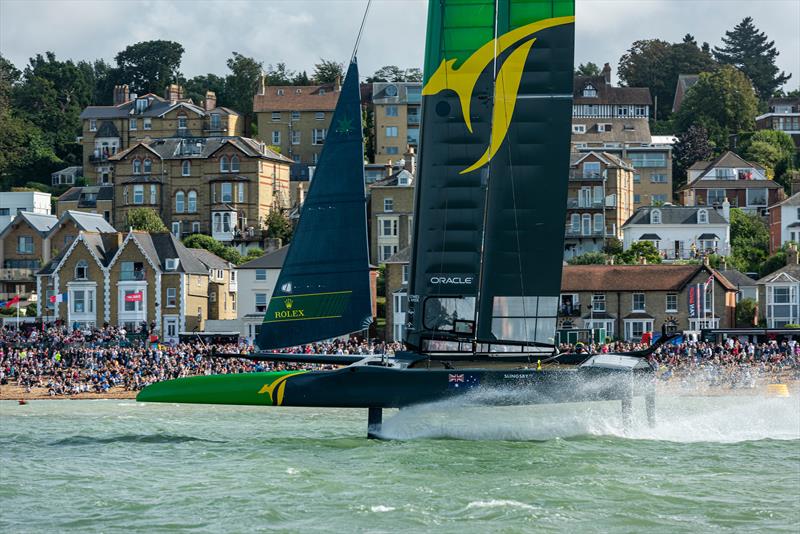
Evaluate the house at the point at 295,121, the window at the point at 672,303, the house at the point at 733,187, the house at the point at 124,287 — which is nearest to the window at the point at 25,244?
the house at the point at 124,287

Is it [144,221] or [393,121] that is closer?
[144,221]

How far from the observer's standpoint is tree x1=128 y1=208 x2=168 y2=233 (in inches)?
3789

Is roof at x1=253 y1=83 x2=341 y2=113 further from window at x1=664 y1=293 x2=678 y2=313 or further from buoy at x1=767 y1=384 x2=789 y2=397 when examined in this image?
buoy at x1=767 y1=384 x2=789 y2=397

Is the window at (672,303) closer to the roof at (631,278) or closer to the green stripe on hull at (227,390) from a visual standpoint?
the roof at (631,278)

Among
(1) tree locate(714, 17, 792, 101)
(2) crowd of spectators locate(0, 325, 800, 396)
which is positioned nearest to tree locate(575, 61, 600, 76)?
(1) tree locate(714, 17, 792, 101)

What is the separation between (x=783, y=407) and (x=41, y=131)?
10607 centimetres

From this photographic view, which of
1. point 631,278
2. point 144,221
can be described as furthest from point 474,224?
point 144,221

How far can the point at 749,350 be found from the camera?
189 feet

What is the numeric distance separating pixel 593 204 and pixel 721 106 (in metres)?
38.5

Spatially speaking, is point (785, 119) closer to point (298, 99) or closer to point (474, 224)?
point (298, 99)

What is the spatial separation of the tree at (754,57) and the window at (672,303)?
337 ft

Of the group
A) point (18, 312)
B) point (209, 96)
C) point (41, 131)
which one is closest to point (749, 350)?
point (18, 312)

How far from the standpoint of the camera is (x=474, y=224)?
3244 centimetres

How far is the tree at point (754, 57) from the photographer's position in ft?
545
